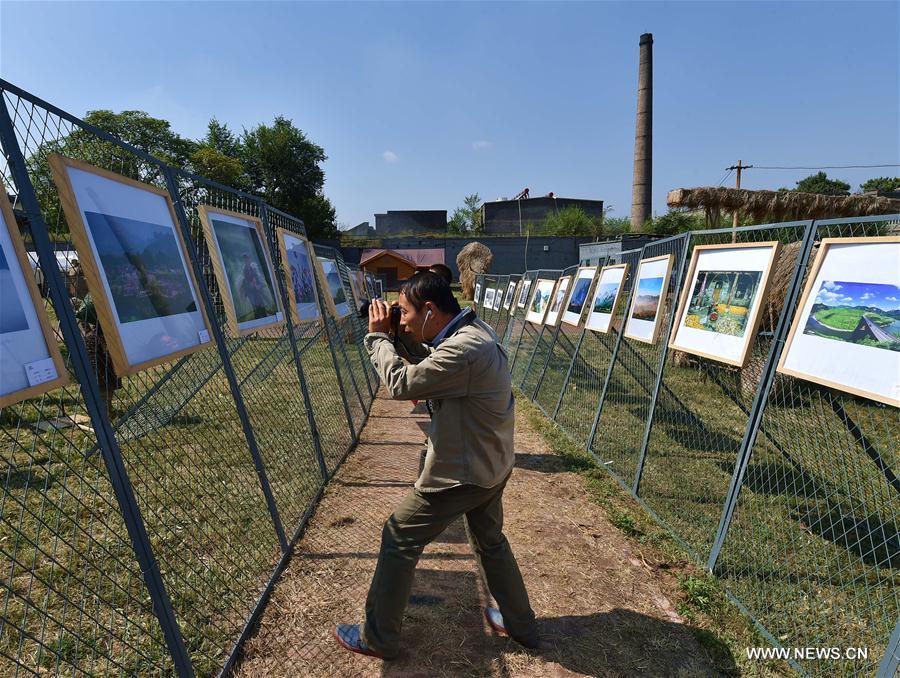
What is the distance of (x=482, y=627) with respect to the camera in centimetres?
295

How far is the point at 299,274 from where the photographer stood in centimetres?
450

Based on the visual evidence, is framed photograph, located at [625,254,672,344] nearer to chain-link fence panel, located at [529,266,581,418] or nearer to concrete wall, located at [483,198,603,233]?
chain-link fence panel, located at [529,266,581,418]

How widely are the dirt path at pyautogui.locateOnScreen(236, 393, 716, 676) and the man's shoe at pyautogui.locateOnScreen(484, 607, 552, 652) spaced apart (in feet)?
0.15

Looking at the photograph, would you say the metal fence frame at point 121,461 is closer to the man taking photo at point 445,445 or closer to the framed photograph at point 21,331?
the framed photograph at point 21,331

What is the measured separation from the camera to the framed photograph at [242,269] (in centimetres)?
293

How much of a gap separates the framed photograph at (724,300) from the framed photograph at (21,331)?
11.0ft

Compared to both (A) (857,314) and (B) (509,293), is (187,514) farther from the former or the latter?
(B) (509,293)

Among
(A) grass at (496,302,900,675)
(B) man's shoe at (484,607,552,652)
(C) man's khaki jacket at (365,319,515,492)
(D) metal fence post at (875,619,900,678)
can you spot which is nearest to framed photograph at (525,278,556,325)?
(A) grass at (496,302,900,675)

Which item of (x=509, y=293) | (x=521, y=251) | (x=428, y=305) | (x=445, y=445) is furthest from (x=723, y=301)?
(x=521, y=251)

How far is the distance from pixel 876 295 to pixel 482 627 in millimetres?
2701

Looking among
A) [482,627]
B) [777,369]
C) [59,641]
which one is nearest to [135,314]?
[59,641]

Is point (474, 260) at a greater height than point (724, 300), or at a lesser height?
lesser

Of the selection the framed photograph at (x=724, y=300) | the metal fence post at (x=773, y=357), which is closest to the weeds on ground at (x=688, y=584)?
the metal fence post at (x=773, y=357)
